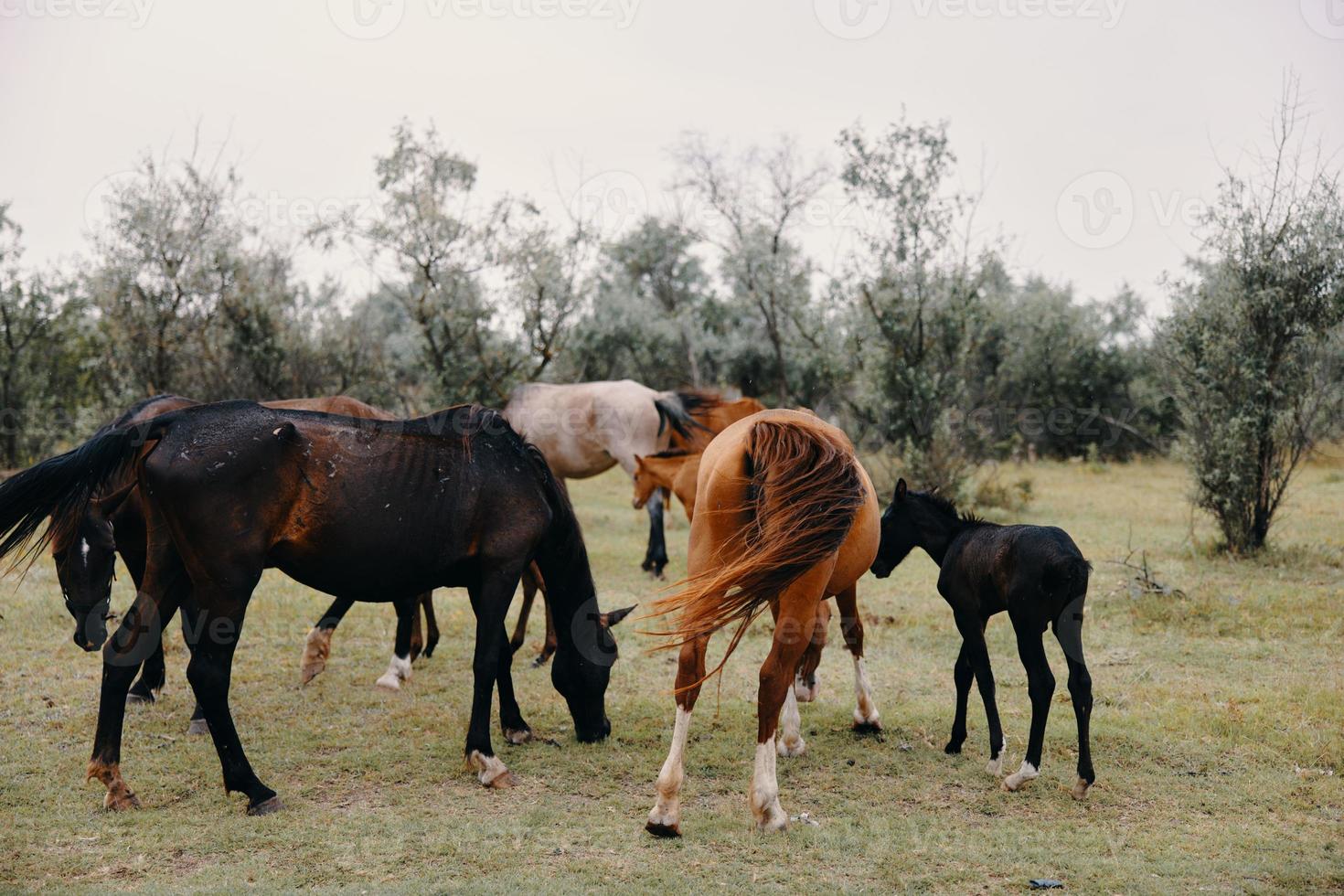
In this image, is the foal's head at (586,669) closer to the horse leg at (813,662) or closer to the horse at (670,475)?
the horse leg at (813,662)

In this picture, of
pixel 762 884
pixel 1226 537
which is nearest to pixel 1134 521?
pixel 1226 537

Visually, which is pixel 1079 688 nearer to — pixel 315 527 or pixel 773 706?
pixel 773 706

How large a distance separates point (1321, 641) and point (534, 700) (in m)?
6.17

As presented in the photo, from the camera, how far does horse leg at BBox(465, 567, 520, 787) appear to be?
5.14 metres

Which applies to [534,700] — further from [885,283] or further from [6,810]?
[885,283]

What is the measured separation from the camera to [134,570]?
6691 mm

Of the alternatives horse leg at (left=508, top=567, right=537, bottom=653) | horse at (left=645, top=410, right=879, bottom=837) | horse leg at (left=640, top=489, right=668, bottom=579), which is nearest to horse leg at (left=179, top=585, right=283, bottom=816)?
horse at (left=645, top=410, right=879, bottom=837)

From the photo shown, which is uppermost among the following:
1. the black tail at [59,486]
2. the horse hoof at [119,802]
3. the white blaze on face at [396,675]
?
the black tail at [59,486]

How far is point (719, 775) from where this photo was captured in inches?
209

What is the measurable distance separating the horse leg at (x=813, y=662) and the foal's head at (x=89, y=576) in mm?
4060

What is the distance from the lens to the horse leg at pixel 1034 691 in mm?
5004

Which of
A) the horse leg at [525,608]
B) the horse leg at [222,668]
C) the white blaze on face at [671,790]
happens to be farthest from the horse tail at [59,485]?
the horse leg at [525,608]

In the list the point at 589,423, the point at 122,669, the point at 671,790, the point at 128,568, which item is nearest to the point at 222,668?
the point at 122,669

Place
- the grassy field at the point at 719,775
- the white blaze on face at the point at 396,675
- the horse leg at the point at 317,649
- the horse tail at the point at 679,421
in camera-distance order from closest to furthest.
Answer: the grassy field at the point at 719,775 → the horse leg at the point at 317,649 → the white blaze on face at the point at 396,675 → the horse tail at the point at 679,421
